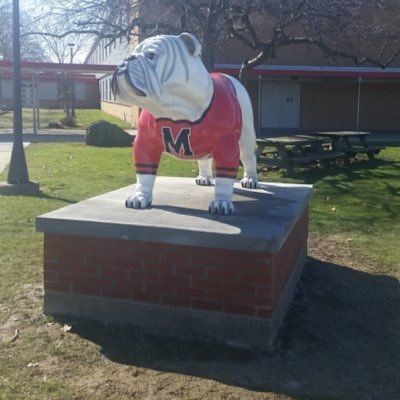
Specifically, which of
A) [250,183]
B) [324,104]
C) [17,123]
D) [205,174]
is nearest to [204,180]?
[205,174]

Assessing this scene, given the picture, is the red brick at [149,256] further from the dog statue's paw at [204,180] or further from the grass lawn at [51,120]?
the grass lawn at [51,120]

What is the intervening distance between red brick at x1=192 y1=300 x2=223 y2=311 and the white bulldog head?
4.38ft

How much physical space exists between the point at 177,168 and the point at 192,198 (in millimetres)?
7442

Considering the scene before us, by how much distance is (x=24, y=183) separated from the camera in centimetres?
962

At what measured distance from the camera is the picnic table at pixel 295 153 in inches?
484

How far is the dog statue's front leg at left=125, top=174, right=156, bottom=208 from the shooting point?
15.4 feet

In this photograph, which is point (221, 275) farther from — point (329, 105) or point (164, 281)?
point (329, 105)

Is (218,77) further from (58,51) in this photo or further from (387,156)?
(58,51)

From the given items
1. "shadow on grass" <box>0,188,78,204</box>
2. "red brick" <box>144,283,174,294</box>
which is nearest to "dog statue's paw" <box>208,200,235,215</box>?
"red brick" <box>144,283,174,294</box>

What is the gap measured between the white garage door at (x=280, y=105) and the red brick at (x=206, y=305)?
2440cm

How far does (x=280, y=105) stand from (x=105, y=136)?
38.7 feet

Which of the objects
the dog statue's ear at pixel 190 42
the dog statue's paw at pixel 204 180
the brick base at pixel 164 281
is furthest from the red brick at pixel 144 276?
the dog statue's paw at pixel 204 180

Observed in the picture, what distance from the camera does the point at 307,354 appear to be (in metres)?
3.82

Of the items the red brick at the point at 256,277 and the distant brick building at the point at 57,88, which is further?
the distant brick building at the point at 57,88
